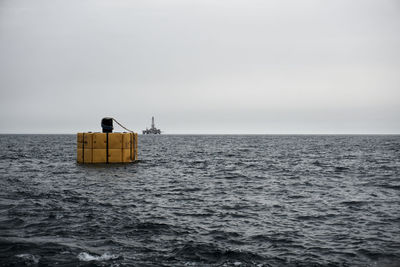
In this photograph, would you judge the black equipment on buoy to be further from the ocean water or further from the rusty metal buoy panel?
the ocean water

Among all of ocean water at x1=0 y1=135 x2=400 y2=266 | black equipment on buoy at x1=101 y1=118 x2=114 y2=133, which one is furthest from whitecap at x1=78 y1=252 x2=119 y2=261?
black equipment on buoy at x1=101 y1=118 x2=114 y2=133

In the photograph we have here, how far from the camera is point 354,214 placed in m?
10.6

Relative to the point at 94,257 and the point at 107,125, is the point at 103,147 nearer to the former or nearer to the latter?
the point at 107,125

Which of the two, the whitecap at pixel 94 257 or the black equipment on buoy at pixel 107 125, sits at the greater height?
the black equipment on buoy at pixel 107 125

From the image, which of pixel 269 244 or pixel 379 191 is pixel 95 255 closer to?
pixel 269 244

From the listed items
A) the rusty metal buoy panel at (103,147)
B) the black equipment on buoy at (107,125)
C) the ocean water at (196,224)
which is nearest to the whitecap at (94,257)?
the ocean water at (196,224)

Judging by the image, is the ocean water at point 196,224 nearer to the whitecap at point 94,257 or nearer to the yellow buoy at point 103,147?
the whitecap at point 94,257

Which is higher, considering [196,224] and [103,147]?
[103,147]

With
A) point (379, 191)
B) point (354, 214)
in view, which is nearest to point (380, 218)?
point (354, 214)

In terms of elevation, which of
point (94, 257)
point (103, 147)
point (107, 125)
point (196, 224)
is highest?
point (107, 125)

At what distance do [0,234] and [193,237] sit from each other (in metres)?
4.70

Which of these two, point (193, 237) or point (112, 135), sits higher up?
point (112, 135)

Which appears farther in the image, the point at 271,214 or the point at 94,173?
the point at 94,173

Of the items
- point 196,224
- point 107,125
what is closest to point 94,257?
point 196,224
